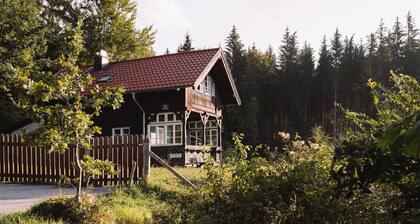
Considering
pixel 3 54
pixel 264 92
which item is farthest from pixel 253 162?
pixel 264 92

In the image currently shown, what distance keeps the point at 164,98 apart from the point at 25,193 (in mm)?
12459

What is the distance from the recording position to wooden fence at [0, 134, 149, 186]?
11969 mm

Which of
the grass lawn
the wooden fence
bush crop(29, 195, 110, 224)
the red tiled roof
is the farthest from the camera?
the red tiled roof

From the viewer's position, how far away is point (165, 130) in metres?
24.2

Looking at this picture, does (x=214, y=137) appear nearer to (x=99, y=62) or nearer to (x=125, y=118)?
(x=125, y=118)

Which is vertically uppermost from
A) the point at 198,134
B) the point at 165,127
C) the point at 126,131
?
the point at 165,127

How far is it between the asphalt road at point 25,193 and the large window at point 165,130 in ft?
38.0

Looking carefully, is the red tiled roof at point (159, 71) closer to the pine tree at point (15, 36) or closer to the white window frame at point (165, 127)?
the white window frame at point (165, 127)

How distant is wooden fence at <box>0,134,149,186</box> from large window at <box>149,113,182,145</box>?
1086 cm

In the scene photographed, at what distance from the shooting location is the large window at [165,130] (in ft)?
78.9

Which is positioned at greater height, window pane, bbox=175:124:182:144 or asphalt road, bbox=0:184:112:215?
window pane, bbox=175:124:182:144

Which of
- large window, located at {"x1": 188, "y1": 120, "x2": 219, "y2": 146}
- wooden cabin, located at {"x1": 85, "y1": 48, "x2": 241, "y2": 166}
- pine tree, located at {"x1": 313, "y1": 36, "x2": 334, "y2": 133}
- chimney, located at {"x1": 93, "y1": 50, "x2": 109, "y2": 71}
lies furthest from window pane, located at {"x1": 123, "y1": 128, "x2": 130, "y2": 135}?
pine tree, located at {"x1": 313, "y1": 36, "x2": 334, "y2": 133}

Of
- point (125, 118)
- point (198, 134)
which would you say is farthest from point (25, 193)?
point (198, 134)

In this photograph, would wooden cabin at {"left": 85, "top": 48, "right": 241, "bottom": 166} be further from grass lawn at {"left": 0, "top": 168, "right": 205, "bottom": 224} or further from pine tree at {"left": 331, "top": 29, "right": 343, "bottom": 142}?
pine tree at {"left": 331, "top": 29, "right": 343, "bottom": 142}
